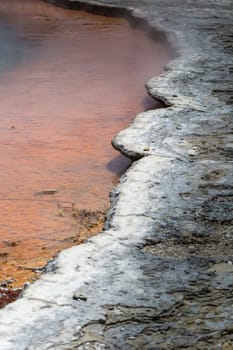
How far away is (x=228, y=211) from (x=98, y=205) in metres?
0.88

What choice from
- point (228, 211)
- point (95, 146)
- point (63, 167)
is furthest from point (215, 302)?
point (95, 146)

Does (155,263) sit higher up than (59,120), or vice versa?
(155,263)

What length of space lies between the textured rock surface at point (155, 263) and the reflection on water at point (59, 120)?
353 millimetres

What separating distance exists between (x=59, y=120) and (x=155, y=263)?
2847 mm

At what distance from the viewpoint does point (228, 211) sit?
11.6 feet

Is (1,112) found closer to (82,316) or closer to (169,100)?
(169,100)

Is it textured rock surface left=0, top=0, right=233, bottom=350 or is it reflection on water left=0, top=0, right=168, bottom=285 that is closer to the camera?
textured rock surface left=0, top=0, right=233, bottom=350

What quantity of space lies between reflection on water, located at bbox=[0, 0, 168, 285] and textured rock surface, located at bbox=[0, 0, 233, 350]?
35 centimetres

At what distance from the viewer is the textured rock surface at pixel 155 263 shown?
2518mm

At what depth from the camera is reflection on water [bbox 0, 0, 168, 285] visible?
12.8 feet

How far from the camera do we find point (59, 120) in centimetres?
568

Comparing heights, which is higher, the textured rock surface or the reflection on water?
the textured rock surface

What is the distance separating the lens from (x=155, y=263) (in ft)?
9.82

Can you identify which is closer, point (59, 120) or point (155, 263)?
point (155, 263)
